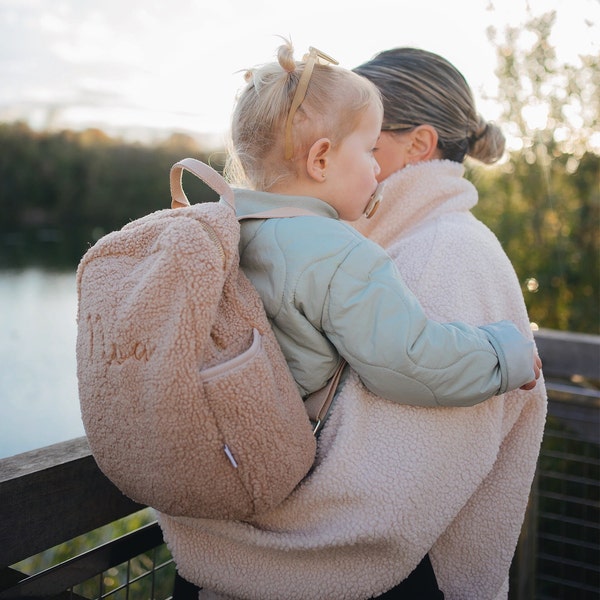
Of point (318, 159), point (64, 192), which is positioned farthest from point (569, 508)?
point (64, 192)

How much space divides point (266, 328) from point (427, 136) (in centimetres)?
81

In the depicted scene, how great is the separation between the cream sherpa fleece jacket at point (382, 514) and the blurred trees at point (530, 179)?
2.28 m

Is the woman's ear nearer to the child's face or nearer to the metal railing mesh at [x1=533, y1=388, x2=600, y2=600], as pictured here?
the child's face

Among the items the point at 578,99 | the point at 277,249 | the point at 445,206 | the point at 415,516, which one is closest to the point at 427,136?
the point at 445,206

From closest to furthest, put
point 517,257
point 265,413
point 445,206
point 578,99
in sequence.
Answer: point 265,413
point 445,206
point 578,99
point 517,257

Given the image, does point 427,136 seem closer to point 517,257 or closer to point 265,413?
point 265,413

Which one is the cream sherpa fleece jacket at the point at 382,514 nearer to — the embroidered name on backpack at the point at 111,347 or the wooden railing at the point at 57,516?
the wooden railing at the point at 57,516

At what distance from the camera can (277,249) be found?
1.12 meters

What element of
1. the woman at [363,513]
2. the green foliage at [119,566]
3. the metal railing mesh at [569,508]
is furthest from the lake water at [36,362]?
the metal railing mesh at [569,508]

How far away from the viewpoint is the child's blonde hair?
1227 millimetres

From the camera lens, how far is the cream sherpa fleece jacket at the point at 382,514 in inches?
45.2

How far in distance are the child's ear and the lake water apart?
1.04m

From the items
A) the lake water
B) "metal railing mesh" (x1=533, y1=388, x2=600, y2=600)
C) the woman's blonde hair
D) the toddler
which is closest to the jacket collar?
the toddler

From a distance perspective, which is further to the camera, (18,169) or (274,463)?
(18,169)
